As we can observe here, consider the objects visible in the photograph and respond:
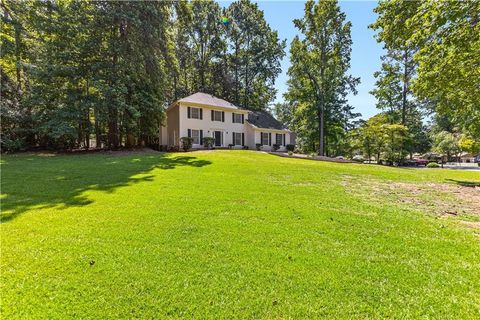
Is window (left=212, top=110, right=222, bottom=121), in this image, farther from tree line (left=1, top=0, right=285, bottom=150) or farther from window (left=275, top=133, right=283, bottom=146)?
window (left=275, top=133, right=283, bottom=146)

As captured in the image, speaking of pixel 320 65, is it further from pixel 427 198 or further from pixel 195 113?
pixel 427 198

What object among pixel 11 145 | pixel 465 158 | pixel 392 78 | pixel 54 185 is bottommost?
pixel 465 158

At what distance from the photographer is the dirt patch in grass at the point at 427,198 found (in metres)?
6.08

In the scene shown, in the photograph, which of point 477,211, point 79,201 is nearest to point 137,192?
point 79,201

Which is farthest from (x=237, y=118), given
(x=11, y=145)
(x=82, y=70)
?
(x=11, y=145)

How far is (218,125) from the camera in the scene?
25469 millimetres

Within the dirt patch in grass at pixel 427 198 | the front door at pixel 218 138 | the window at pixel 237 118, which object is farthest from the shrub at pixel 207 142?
the dirt patch in grass at pixel 427 198

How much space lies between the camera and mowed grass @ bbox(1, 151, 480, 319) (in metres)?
2.48

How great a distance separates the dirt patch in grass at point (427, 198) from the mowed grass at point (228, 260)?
0.75m

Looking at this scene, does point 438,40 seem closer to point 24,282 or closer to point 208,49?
point 24,282

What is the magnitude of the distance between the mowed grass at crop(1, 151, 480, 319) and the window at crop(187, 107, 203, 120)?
1785cm

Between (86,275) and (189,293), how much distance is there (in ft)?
4.33

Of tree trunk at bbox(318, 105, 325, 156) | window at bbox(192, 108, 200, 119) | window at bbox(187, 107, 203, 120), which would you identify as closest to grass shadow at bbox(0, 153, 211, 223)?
window at bbox(187, 107, 203, 120)

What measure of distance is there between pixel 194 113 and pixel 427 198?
1993cm
